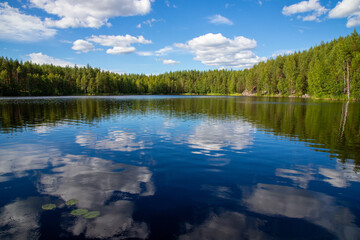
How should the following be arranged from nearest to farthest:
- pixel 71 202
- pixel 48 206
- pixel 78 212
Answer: pixel 78 212, pixel 48 206, pixel 71 202

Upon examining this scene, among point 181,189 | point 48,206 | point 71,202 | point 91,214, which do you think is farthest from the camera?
point 181,189

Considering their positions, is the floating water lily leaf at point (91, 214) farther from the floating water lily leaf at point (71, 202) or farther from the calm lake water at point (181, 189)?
the floating water lily leaf at point (71, 202)

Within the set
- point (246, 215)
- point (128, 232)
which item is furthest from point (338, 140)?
point (128, 232)

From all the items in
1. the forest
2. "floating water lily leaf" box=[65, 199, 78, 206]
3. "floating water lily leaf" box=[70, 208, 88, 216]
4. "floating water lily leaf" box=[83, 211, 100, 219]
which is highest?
the forest

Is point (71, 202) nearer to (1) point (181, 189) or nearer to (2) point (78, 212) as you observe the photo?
(2) point (78, 212)

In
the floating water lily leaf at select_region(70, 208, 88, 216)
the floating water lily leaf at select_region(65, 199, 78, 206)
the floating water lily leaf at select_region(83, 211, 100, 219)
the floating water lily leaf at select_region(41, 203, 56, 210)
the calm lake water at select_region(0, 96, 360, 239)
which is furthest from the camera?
the floating water lily leaf at select_region(65, 199, 78, 206)

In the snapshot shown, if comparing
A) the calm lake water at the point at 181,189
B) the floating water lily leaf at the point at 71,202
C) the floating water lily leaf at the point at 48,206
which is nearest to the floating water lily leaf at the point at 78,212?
the calm lake water at the point at 181,189

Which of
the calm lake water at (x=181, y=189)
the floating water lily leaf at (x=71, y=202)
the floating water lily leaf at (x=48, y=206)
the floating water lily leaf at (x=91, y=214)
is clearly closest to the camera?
the calm lake water at (x=181, y=189)

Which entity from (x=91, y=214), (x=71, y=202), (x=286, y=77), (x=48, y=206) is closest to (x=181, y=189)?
(x=91, y=214)

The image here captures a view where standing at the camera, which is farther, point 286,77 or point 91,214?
point 286,77

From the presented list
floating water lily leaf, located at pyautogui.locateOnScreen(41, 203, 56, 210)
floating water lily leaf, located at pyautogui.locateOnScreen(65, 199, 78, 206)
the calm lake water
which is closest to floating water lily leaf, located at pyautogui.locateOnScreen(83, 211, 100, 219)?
the calm lake water

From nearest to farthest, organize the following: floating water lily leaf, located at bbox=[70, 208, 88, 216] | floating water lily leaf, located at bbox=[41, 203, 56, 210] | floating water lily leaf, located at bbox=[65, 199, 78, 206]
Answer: floating water lily leaf, located at bbox=[70, 208, 88, 216] < floating water lily leaf, located at bbox=[41, 203, 56, 210] < floating water lily leaf, located at bbox=[65, 199, 78, 206]

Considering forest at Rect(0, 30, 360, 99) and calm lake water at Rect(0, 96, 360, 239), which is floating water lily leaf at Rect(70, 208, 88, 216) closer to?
calm lake water at Rect(0, 96, 360, 239)

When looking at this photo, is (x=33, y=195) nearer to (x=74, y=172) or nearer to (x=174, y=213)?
(x=74, y=172)
